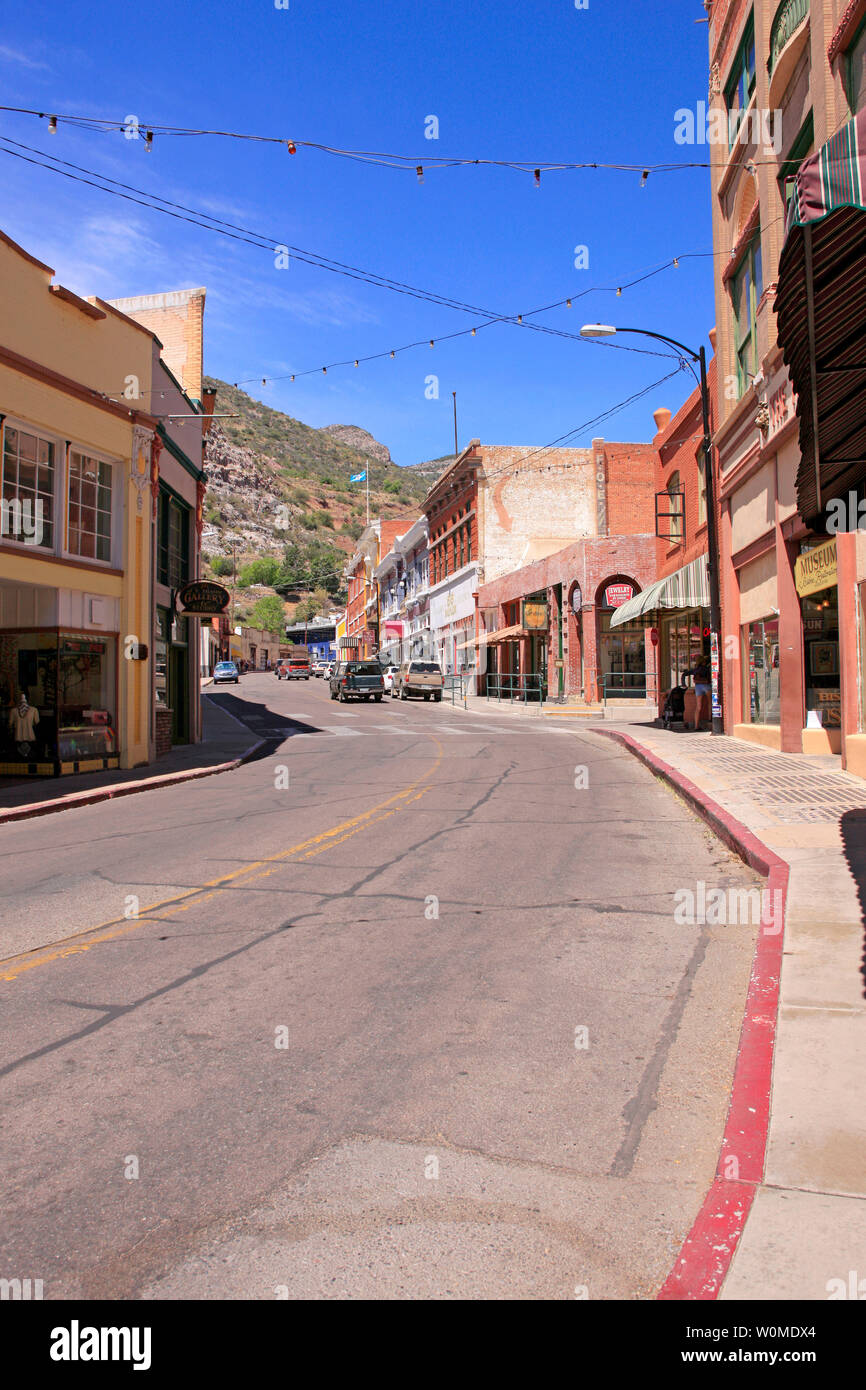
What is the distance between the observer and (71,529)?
17719 millimetres

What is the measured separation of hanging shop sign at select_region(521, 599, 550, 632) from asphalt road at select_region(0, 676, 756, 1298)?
32.1m

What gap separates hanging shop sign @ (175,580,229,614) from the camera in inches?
899

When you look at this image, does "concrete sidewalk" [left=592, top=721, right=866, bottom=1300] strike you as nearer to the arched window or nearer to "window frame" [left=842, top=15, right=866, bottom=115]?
"window frame" [left=842, top=15, right=866, bottom=115]

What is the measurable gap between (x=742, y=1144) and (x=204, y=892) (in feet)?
17.8

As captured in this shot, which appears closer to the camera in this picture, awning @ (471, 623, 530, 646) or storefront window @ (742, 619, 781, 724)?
storefront window @ (742, 619, 781, 724)

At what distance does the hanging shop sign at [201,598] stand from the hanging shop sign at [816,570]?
12.8 meters

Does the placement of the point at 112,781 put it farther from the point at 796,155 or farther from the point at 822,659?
the point at 796,155

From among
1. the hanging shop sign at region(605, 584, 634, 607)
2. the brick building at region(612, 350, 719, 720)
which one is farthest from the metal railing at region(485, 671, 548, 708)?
the brick building at region(612, 350, 719, 720)

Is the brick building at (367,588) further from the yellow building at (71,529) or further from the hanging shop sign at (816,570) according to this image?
the hanging shop sign at (816,570)

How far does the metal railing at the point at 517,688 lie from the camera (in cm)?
4204

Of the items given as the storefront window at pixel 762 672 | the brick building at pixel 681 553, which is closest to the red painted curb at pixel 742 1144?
the storefront window at pixel 762 672

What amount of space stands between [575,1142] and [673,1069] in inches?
36.5

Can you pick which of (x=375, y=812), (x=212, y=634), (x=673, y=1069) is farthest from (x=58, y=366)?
(x=212, y=634)
